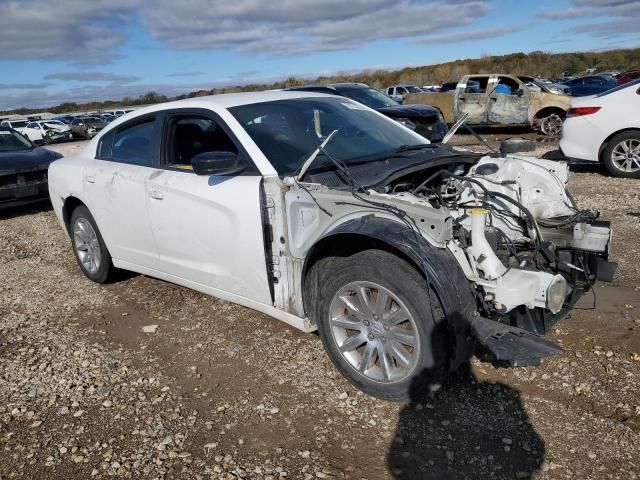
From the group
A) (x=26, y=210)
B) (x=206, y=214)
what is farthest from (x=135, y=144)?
(x=26, y=210)

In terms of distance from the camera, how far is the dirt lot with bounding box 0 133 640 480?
2.77 metres

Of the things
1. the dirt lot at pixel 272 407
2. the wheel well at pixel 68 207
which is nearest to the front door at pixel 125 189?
the wheel well at pixel 68 207

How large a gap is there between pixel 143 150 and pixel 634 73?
2827 cm

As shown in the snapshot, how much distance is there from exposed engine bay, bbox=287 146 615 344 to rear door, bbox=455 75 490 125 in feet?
41.3

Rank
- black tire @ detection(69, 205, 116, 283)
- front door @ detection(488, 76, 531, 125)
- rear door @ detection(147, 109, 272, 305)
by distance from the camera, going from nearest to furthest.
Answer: rear door @ detection(147, 109, 272, 305) < black tire @ detection(69, 205, 116, 283) < front door @ detection(488, 76, 531, 125)

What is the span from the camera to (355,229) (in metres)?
3.11

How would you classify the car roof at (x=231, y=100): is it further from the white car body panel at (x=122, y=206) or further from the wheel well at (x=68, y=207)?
the wheel well at (x=68, y=207)

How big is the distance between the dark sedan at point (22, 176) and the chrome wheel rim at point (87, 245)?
412 cm

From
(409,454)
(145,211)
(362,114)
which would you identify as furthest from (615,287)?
(145,211)

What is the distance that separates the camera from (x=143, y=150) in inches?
181

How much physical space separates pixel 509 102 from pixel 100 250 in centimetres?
1318

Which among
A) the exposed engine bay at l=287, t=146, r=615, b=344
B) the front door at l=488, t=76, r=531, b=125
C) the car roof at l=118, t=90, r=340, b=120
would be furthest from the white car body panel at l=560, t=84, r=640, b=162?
the front door at l=488, t=76, r=531, b=125

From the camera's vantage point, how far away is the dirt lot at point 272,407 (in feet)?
9.08

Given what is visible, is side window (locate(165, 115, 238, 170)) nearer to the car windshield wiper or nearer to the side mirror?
the side mirror
